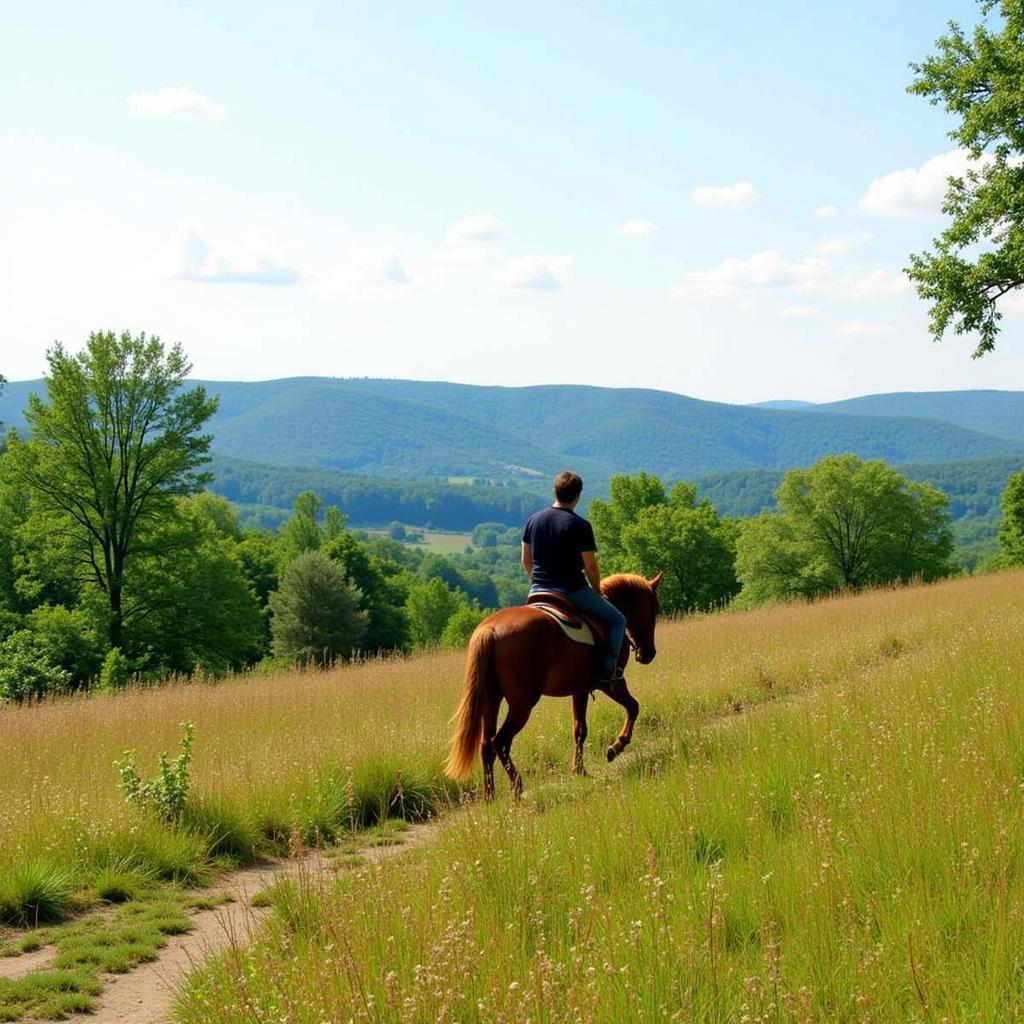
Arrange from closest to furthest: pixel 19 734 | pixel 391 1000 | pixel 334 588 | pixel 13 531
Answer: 1. pixel 391 1000
2. pixel 19 734
3. pixel 13 531
4. pixel 334 588

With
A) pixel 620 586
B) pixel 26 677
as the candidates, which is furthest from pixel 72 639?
pixel 620 586

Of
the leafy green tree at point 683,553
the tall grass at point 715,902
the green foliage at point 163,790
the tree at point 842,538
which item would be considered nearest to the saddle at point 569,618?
the tall grass at point 715,902

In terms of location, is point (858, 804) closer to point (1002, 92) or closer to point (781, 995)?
point (781, 995)

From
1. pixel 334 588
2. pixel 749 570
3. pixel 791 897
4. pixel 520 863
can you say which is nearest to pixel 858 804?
pixel 791 897

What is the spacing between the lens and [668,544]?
224ft

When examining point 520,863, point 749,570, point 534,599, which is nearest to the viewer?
point 520,863

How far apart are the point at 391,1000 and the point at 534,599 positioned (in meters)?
5.91

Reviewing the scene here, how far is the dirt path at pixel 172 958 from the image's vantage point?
5285 millimetres

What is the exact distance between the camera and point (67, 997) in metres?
5.52

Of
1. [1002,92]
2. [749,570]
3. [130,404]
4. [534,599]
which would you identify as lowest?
[749,570]

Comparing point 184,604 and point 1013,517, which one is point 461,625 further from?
point 184,604

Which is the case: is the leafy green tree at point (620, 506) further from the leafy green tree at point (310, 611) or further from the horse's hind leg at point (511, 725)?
the horse's hind leg at point (511, 725)

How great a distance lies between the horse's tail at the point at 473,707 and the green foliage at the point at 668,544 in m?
55.8

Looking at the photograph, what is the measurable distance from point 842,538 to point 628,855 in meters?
62.4
